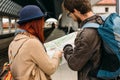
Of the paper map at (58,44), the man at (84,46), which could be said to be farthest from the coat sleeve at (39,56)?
the paper map at (58,44)

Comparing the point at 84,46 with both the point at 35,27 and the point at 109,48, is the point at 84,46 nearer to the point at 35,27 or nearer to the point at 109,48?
the point at 109,48

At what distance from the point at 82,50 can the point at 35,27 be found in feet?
1.53

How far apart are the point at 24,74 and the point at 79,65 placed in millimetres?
494

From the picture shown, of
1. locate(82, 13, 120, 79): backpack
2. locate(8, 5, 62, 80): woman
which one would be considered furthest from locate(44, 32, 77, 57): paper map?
locate(82, 13, 120, 79): backpack

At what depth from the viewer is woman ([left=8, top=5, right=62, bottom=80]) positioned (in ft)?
11.3

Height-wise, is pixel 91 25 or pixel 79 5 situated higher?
pixel 79 5

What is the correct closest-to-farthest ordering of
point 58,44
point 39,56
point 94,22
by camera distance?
point 39,56, point 94,22, point 58,44

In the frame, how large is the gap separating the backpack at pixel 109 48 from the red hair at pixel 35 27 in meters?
0.38

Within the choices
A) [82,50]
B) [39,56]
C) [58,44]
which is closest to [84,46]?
[82,50]

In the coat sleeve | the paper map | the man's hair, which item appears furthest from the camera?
the paper map

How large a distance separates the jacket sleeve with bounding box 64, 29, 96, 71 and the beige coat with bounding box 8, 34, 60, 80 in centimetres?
22

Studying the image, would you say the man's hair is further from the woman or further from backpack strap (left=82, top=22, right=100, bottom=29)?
the woman

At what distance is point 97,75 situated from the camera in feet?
11.5

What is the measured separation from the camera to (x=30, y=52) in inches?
135
